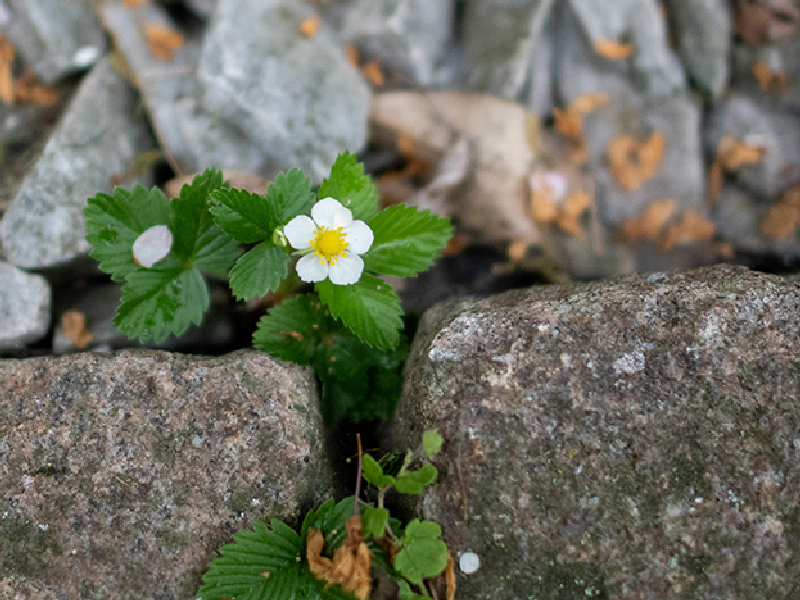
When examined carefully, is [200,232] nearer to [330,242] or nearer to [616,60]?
[330,242]

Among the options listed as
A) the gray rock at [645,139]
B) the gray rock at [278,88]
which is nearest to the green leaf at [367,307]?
the gray rock at [278,88]

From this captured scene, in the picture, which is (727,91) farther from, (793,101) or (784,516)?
(784,516)

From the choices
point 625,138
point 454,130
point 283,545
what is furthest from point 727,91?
point 283,545

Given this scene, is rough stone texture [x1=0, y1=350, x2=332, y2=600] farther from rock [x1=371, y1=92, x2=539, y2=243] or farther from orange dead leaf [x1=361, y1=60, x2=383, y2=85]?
orange dead leaf [x1=361, y1=60, x2=383, y2=85]

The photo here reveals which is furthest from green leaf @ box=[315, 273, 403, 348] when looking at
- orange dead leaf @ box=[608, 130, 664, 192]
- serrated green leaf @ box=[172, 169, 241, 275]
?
orange dead leaf @ box=[608, 130, 664, 192]

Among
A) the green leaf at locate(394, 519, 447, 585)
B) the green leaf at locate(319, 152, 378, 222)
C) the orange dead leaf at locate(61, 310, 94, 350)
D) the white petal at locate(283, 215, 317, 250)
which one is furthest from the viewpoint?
the orange dead leaf at locate(61, 310, 94, 350)

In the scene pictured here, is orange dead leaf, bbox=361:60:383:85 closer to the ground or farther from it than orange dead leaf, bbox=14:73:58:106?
closer to the ground

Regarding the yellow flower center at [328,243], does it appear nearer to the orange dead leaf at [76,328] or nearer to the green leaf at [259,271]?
the green leaf at [259,271]
